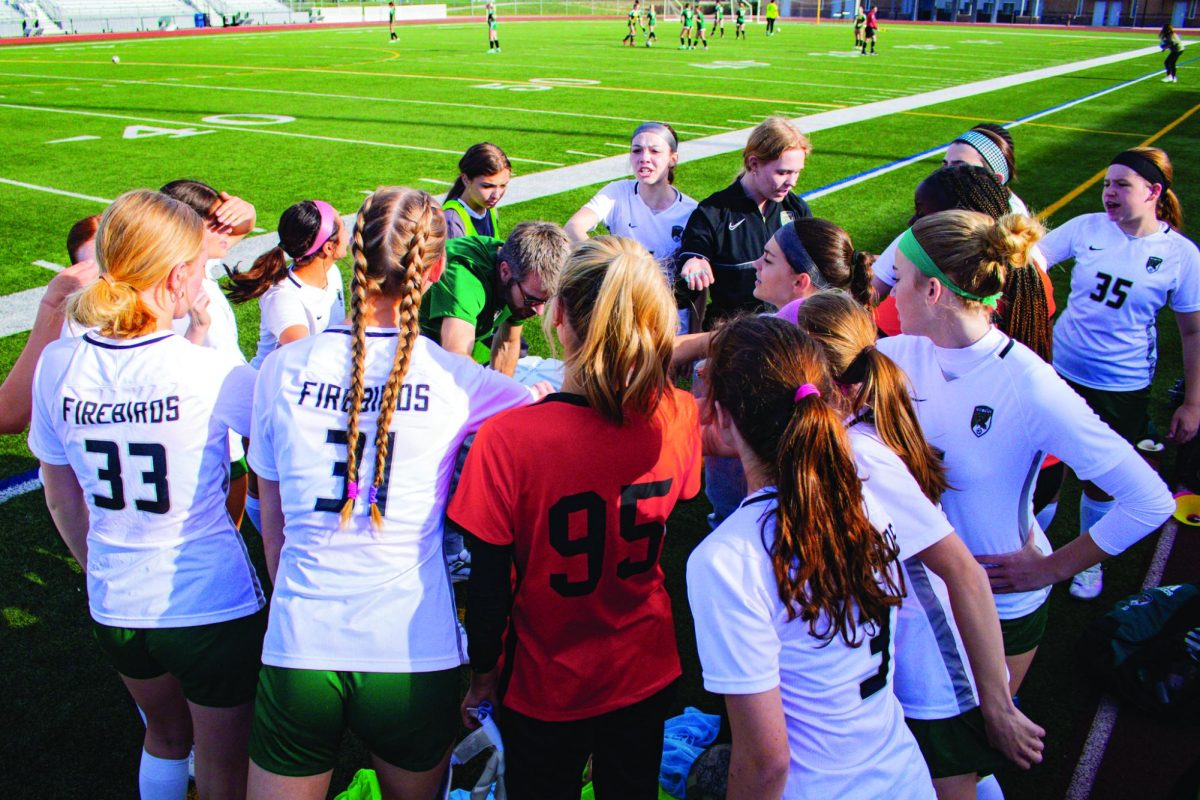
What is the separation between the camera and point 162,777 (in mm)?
2508

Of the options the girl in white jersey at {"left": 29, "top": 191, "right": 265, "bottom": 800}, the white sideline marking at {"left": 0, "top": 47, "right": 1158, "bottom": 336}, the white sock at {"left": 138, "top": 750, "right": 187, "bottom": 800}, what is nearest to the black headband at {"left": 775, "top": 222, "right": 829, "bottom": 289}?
the girl in white jersey at {"left": 29, "top": 191, "right": 265, "bottom": 800}

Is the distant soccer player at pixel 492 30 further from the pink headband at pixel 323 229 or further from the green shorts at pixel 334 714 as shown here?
the green shorts at pixel 334 714

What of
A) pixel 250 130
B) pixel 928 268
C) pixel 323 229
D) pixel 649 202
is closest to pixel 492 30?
pixel 250 130

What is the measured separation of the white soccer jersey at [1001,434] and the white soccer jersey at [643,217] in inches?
100

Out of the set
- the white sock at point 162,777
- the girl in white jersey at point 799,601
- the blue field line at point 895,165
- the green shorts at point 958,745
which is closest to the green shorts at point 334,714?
the white sock at point 162,777

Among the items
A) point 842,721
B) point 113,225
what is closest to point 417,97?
point 113,225

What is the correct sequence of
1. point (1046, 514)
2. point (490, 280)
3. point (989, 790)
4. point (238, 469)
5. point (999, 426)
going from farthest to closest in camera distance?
1. point (1046, 514)
2. point (490, 280)
3. point (238, 469)
4. point (989, 790)
5. point (999, 426)

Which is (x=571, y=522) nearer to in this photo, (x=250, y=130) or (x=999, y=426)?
(x=999, y=426)

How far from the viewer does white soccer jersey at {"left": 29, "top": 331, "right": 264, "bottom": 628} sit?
2.25 metres

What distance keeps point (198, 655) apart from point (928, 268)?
2.32 m

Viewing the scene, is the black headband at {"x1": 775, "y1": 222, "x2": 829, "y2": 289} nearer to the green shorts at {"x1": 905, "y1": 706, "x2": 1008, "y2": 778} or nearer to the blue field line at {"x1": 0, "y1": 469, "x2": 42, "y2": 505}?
the green shorts at {"x1": 905, "y1": 706, "x2": 1008, "y2": 778}

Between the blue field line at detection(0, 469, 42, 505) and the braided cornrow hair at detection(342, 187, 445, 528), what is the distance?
370 centimetres

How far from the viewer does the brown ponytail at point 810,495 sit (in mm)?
1807

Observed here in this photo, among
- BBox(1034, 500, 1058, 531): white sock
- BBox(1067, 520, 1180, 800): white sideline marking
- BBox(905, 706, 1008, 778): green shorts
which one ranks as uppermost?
BBox(905, 706, 1008, 778): green shorts
